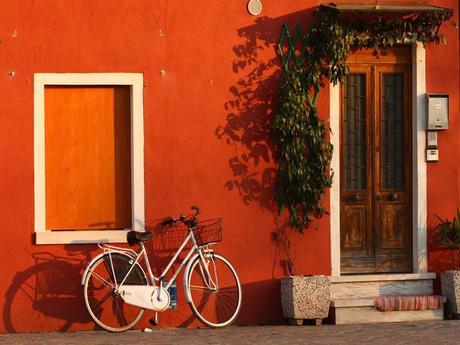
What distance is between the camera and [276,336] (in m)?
10.4

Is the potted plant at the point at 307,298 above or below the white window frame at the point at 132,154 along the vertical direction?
below

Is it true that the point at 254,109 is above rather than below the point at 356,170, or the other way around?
above

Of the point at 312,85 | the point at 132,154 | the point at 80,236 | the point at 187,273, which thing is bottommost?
the point at 187,273

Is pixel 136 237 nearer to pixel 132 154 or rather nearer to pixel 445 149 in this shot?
pixel 132 154

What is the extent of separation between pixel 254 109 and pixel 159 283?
2056mm

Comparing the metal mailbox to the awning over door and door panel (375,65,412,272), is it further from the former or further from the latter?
the awning over door

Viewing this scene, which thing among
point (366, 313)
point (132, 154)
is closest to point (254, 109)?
point (132, 154)

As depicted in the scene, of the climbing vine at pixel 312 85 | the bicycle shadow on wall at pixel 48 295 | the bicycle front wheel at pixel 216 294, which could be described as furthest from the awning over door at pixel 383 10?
the bicycle shadow on wall at pixel 48 295

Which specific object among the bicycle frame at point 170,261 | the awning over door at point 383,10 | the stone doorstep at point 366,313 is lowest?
the stone doorstep at point 366,313


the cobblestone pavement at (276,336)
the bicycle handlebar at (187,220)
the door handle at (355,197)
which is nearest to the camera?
the cobblestone pavement at (276,336)

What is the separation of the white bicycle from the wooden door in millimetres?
1449

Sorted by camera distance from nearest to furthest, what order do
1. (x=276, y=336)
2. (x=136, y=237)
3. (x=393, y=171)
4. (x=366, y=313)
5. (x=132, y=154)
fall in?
(x=276, y=336) < (x=136, y=237) < (x=132, y=154) < (x=366, y=313) < (x=393, y=171)

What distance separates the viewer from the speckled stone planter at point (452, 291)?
452 inches

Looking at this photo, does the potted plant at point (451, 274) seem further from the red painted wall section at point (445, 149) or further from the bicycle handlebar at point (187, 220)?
the bicycle handlebar at point (187, 220)
